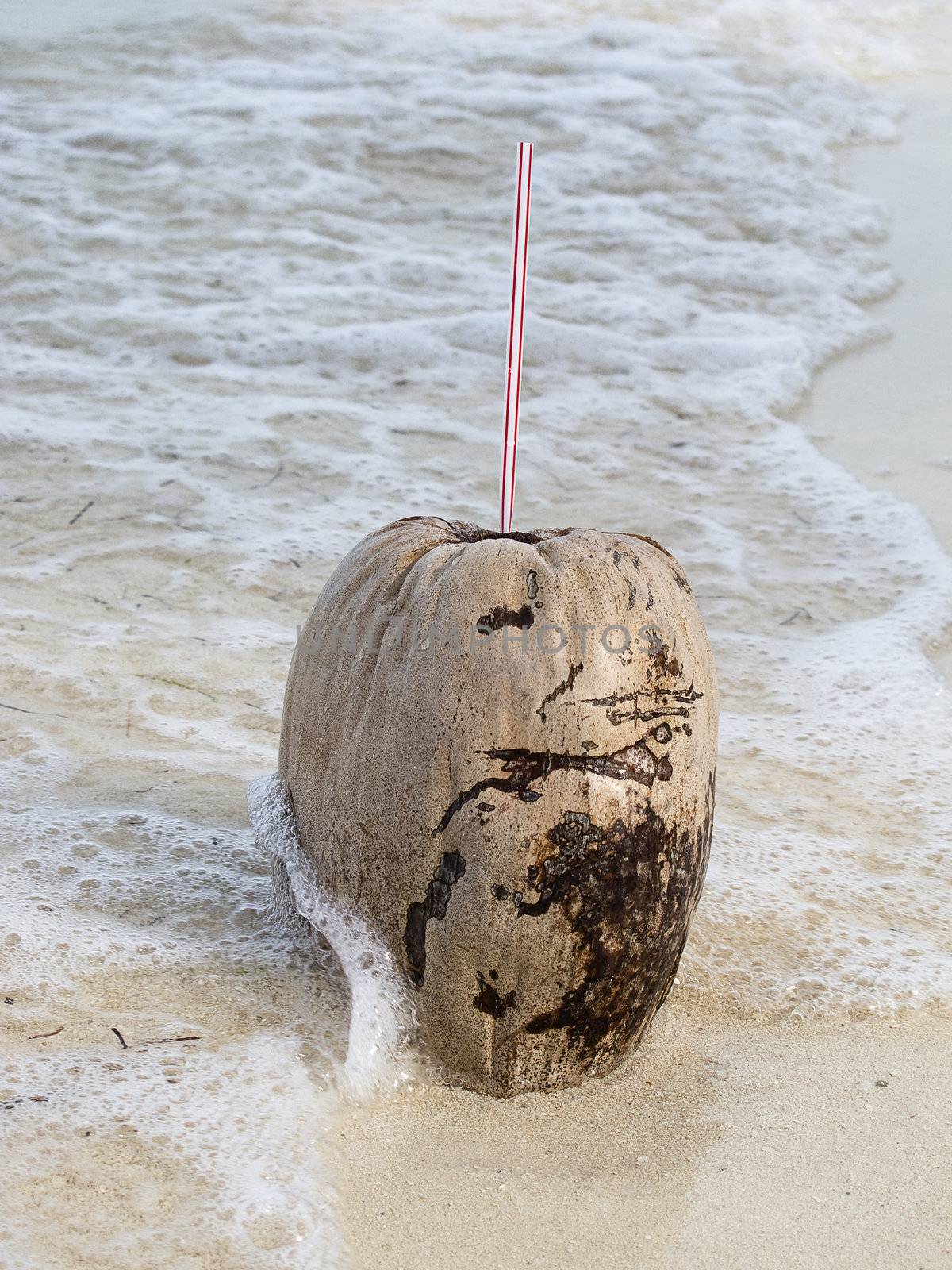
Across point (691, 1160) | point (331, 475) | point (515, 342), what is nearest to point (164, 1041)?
point (691, 1160)

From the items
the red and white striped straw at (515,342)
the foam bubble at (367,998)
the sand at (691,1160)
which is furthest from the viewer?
the red and white striped straw at (515,342)

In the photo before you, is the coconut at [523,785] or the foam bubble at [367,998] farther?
the foam bubble at [367,998]

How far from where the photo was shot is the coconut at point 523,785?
196 cm

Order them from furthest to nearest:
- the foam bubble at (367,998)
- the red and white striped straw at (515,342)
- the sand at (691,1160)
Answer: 1. the red and white striped straw at (515,342)
2. the foam bubble at (367,998)
3. the sand at (691,1160)

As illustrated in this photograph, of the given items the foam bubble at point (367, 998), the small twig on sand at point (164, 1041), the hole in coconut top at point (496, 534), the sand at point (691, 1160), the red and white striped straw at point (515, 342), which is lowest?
the sand at point (691, 1160)

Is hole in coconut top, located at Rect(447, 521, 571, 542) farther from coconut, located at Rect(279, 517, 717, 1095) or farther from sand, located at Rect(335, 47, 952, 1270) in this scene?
sand, located at Rect(335, 47, 952, 1270)

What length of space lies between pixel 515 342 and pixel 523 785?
2.98ft

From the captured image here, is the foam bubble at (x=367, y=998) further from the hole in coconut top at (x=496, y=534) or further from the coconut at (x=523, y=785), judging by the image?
the hole in coconut top at (x=496, y=534)

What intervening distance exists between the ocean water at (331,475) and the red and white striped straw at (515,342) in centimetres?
77

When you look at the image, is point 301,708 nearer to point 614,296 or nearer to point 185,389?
point 185,389

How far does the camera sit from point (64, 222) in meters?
7.42

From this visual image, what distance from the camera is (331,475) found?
17.0ft

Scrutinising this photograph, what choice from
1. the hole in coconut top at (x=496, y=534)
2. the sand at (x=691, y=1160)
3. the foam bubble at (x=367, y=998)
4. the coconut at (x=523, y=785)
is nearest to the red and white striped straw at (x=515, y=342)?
the hole in coconut top at (x=496, y=534)

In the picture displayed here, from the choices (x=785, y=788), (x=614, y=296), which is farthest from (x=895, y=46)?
(x=785, y=788)
